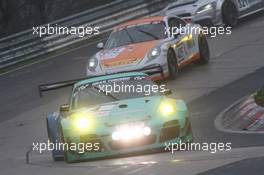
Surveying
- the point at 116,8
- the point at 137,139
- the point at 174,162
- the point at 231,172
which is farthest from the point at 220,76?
the point at 116,8

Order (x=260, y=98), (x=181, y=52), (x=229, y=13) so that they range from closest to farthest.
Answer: (x=260, y=98) < (x=181, y=52) < (x=229, y=13)

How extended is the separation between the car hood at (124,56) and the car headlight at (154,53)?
0.11 metres

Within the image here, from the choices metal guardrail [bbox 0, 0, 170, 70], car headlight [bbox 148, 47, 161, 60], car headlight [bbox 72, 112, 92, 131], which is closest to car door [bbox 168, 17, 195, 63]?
car headlight [bbox 148, 47, 161, 60]

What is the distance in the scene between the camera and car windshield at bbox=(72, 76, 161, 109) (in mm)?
12070

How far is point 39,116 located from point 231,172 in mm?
9824

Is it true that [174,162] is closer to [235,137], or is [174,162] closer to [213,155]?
[213,155]

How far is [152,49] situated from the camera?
59.7ft

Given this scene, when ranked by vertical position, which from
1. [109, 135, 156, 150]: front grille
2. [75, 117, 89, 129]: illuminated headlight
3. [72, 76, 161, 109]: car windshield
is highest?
[72, 76, 161, 109]: car windshield

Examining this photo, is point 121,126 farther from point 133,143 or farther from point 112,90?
point 112,90

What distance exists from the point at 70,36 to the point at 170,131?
17.5 metres

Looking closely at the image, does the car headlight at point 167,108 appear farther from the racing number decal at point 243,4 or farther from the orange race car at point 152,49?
the racing number decal at point 243,4

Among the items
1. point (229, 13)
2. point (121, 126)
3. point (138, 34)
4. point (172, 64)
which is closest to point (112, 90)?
point (121, 126)

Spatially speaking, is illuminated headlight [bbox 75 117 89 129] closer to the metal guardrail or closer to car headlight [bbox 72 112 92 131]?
car headlight [bbox 72 112 92 131]

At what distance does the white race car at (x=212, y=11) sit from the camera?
82.0ft
